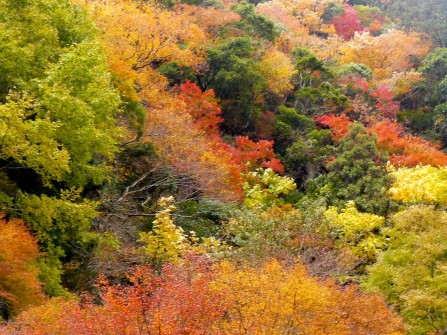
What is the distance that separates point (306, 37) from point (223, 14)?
13.0 m

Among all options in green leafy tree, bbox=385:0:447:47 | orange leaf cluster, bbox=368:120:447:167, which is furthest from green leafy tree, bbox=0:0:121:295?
green leafy tree, bbox=385:0:447:47

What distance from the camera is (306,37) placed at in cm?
4684

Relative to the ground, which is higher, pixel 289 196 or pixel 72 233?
pixel 72 233

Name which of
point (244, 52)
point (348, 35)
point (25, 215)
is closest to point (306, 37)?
point (348, 35)

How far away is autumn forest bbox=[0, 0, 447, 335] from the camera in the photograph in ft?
39.7

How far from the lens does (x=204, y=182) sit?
22.5 meters

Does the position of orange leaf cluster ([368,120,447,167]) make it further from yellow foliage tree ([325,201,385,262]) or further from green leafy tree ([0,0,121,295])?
green leafy tree ([0,0,121,295])

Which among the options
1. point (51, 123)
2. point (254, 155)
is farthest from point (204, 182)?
point (51, 123)

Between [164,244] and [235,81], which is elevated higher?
[235,81]

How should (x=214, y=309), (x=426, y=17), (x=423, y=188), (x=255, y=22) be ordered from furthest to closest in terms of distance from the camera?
(x=426, y=17), (x=255, y=22), (x=423, y=188), (x=214, y=309)

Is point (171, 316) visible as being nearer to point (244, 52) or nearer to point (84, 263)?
point (84, 263)

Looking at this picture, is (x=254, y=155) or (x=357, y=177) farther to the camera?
(x=254, y=155)

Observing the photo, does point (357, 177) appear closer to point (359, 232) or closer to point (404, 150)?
point (359, 232)

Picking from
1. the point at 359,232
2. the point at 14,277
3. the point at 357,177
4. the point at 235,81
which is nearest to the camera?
the point at 14,277
